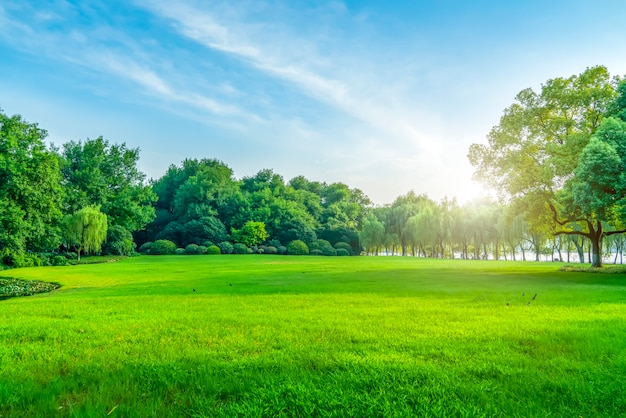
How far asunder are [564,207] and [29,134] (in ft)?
122

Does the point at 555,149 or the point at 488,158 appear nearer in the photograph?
the point at 555,149

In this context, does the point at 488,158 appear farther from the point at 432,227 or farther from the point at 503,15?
the point at 432,227

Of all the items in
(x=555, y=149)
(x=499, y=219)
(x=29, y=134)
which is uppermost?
(x=29, y=134)

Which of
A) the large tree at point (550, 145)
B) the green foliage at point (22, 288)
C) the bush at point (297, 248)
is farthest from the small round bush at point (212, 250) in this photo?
the large tree at point (550, 145)

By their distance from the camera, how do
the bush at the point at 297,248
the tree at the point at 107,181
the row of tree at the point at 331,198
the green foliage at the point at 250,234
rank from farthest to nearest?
1. the green foliage at the point at 250,234
2. the bush at the point at 297,248
3. the tree at the point at 107,181
4. the row of tree at the point at 331,198

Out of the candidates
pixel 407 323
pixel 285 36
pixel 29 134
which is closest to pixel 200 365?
pixel 407 323

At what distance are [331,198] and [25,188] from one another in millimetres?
64815

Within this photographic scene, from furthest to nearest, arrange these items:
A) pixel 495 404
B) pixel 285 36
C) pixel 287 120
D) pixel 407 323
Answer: pixel 287 120
pixel 285 36
pixel 407 323
pixel 495 404

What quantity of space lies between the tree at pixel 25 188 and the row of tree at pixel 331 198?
0.27 ft

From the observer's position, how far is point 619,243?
48594mm

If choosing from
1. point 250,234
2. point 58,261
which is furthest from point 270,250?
point 58,261

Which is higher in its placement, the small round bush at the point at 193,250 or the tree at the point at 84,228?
the tree at the point at 84,228

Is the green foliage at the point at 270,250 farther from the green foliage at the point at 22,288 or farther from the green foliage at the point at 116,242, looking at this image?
the green foliage at the point at 22,288

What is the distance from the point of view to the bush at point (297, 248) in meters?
54.9
